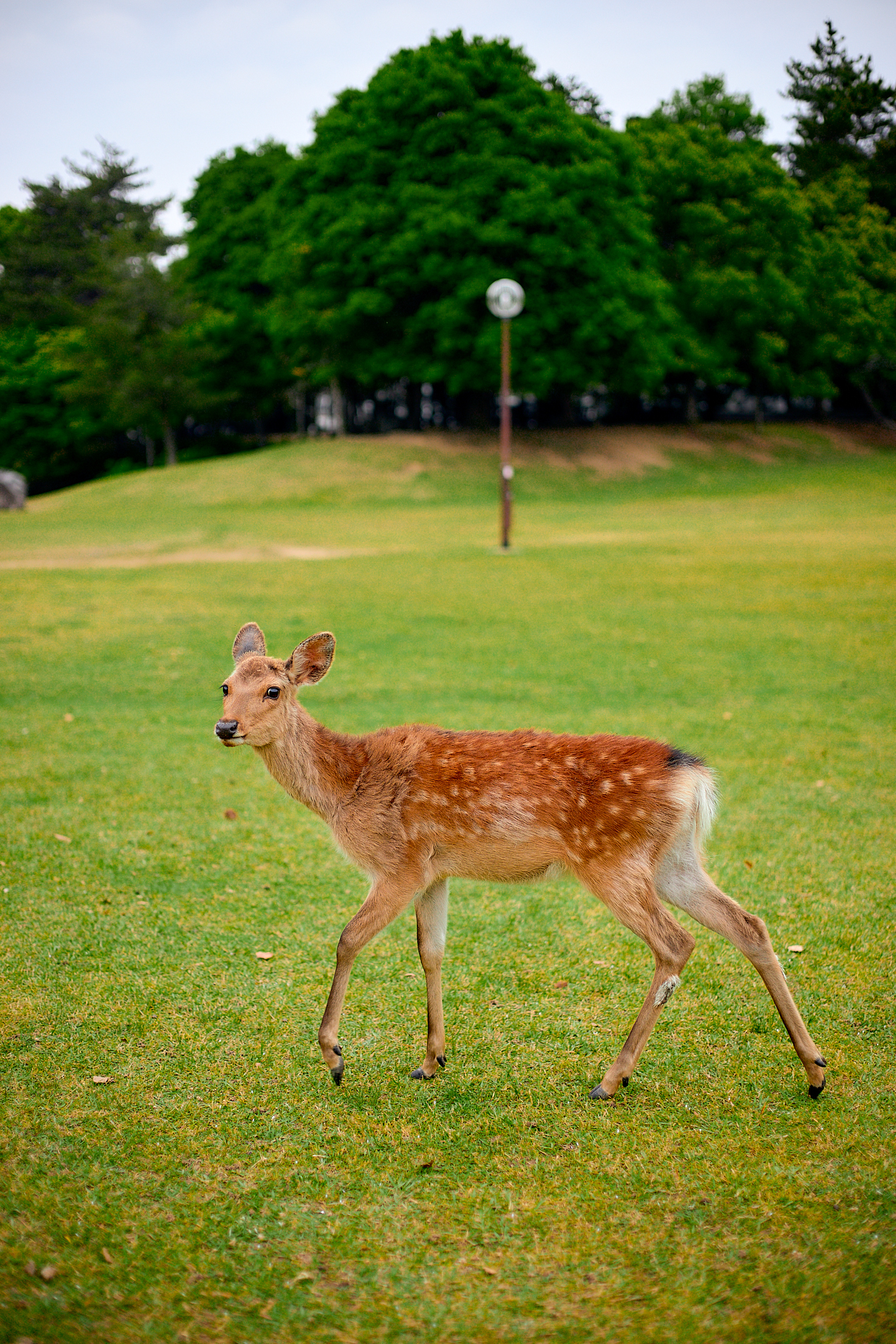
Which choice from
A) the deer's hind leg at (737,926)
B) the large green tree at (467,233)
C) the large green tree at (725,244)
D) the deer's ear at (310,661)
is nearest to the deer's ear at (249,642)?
the deer's ear at (310,661)

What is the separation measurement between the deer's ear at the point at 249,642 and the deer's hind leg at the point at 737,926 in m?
1.95

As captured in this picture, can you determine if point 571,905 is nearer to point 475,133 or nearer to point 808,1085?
point 808,1085

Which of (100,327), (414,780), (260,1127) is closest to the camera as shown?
(260,1127)

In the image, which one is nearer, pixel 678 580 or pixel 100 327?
pixel 678 580

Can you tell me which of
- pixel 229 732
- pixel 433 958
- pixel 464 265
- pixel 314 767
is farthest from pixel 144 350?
pixel 433 958

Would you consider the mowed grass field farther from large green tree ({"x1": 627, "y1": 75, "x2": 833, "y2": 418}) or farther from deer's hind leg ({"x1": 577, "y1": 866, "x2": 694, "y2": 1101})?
large green tree ({"x1": 627, "y1": 75, "x2": 833, "y2": 418})

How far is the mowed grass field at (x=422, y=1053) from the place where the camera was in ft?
9.62

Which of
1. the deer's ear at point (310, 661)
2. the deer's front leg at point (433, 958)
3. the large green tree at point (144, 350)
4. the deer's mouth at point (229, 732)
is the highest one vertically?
the large green tree at point (144, 350)

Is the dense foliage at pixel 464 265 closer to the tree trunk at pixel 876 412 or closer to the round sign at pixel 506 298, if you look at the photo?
the tree trunk at pixel 876 412

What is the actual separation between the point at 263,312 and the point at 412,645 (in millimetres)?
34032

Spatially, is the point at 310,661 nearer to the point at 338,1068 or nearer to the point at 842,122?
the point at 338,1068

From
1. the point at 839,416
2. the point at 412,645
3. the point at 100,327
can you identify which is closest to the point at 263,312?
the point at 100,327

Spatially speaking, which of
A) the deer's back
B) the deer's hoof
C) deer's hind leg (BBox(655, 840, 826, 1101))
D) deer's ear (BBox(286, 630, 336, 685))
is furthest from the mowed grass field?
deer's ear (BBox(286, 630, 336, 685))

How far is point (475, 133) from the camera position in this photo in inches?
1469
